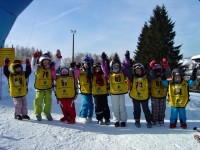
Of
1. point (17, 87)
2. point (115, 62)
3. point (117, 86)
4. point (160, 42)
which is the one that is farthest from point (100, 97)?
point (160, 42)

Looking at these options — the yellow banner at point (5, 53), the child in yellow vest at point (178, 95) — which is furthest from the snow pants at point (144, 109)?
the yellow banner at point (5, 53)

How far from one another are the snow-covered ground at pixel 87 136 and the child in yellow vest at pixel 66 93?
0.32 meters

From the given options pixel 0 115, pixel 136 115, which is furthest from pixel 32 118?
pixel 136 115

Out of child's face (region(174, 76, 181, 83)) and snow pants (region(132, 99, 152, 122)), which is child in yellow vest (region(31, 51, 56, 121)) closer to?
snow pants (region(132, 99, 152, 122))

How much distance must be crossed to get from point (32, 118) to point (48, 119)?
49cm

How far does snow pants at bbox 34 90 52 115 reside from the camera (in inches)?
283

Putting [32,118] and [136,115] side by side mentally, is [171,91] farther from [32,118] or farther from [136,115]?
[32,118]

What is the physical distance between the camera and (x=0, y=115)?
785 centimetres

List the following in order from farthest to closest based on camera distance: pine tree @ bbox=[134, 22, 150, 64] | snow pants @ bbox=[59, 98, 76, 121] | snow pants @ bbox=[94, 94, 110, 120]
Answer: pine tree @ bbox=[134, 22, 150, 64], snow pants @ bbox=[94, 94, 110, 120], snow pants @ bbox=[59, 98, 76, 121]

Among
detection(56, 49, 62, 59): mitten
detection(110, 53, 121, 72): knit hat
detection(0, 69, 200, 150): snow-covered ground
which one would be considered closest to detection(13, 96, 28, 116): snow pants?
detection(0, 69, 200, 150): snow-covered ground

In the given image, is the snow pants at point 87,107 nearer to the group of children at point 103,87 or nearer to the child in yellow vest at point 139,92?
the group of children at point 103,87

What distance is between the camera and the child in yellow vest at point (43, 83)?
7219 millimetres

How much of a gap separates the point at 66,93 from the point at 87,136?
5.29 feet

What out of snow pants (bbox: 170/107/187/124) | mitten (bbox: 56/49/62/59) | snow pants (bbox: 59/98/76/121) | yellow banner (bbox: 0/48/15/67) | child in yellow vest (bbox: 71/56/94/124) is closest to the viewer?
snow pants (bbox: 170/107/187/124)
